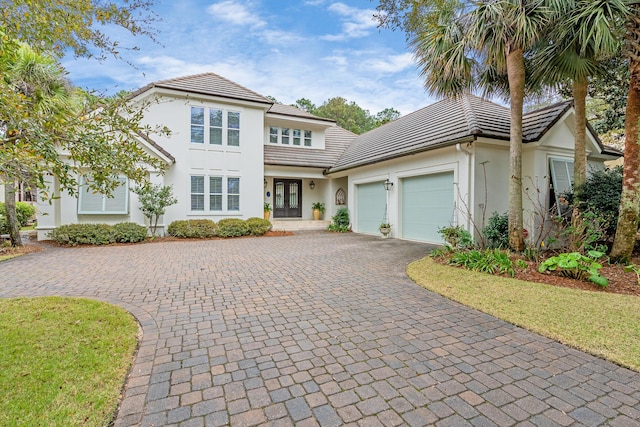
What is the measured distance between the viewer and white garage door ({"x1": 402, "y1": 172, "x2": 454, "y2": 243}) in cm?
1078

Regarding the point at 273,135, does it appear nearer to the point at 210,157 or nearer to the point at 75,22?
the point at 210,157

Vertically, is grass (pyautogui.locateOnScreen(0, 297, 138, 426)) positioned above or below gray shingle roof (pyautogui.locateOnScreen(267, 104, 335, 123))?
below

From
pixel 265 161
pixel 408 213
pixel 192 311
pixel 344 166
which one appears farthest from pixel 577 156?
pixel 265 161

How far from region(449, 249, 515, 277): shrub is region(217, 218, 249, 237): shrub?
9451 mm

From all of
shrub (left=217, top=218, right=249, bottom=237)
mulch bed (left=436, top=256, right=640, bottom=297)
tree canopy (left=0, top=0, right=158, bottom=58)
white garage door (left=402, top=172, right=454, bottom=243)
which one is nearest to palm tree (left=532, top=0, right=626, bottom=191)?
mulch bed (left=436, top=256, right=640, bottom=297)

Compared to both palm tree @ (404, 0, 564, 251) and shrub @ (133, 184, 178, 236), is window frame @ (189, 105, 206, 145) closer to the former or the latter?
shrub @ (133, 184, 178, 236)

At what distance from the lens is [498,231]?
9.20 m

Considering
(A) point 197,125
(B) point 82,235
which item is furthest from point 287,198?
(B) point 82,235

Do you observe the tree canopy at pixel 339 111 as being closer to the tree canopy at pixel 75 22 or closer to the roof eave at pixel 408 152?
the roof eave at pixel 408 152

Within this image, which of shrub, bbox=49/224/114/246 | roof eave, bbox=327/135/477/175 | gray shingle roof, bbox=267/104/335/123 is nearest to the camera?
roof eave, bbox=327/135/477/175

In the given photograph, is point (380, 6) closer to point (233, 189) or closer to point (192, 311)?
point (192, 311)

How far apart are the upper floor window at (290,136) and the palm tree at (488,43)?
422 inches

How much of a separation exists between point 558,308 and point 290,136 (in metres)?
16.1

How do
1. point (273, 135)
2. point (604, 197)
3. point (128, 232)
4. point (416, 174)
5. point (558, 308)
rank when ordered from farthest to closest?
point (273, 135) → point (128, 232) → point (416, 174) → point (604, 197) → point (558, 308)
